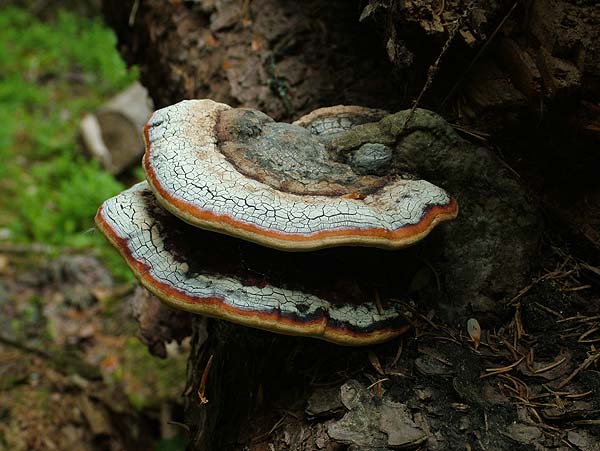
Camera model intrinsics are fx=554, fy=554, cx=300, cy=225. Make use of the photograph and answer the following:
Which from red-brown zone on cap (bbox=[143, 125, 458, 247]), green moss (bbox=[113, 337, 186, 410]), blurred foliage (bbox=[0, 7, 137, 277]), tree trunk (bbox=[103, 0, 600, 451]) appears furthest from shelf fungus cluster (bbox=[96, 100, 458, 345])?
green moss (bbox=[113, 337, 186, 410])

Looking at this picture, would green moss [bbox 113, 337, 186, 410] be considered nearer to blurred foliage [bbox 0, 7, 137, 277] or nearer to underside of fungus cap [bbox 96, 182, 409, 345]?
blurred foliage [bbox 0, 7, 137, 277]

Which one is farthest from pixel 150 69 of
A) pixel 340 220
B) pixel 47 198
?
pixel 47 198

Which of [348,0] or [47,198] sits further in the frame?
[47,198]

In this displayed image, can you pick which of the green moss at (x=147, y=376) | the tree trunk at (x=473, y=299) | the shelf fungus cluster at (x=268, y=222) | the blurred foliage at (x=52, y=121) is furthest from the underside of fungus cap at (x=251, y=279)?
the green moss at (x=147, y=376)

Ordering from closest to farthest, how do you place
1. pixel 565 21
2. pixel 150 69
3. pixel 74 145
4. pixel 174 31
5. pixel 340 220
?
1. pixel 340 220
2. pixel 565 21
3. pixel 174 31
4. pixel 150 69
5. pixel 74 145

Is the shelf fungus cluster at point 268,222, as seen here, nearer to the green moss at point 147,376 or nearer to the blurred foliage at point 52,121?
the blurred foliage at point 52,121

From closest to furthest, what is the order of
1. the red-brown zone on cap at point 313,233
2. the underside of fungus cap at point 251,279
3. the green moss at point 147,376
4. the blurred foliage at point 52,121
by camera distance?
1. the red-brown zone on cap at point 313,233
2. the underside of fungus cap at point 251,279
3. the green moss at point 147,376
4. the blurred foliage at point 52,121

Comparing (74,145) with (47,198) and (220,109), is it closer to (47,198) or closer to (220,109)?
(47,198)
